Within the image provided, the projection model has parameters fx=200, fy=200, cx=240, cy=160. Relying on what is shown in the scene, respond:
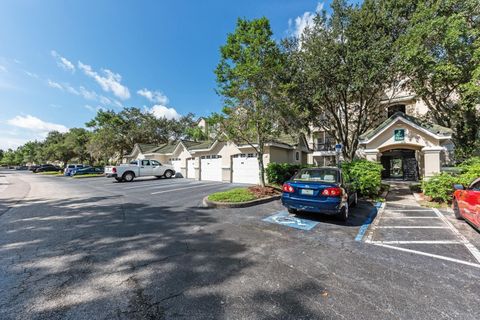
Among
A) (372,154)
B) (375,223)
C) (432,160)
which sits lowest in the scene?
(375,223)

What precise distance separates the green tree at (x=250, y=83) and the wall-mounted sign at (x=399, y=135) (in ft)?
22.6

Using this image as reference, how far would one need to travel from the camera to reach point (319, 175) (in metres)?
6.36

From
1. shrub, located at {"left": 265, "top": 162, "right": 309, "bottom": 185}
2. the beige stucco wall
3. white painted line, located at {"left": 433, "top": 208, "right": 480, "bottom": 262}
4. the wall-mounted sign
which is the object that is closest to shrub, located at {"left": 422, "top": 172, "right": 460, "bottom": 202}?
white painted line, located at {"left": 433, "top": 208, "right": 480, "bottom": 262}

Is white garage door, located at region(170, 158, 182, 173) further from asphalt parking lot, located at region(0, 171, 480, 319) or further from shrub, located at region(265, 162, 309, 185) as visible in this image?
asphalt parking lot, located at region(0, 171, 480, 319)

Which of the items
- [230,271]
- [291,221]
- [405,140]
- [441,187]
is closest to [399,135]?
[405,140]

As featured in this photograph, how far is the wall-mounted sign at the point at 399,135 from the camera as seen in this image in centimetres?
1115

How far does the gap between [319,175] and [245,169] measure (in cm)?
1004

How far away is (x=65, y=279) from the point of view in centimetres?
302

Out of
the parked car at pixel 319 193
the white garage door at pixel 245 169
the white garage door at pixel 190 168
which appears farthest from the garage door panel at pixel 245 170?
the parked car at pixel 319 193

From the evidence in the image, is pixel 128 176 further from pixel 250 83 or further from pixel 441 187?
pixel 441 187

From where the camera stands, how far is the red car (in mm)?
4719

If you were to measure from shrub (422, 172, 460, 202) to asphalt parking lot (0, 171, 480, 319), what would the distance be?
2742 mm

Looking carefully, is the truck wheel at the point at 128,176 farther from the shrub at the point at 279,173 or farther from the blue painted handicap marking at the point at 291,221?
the blue painted handicap marking at the point at 291,221

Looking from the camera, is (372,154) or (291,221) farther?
(372,154)
